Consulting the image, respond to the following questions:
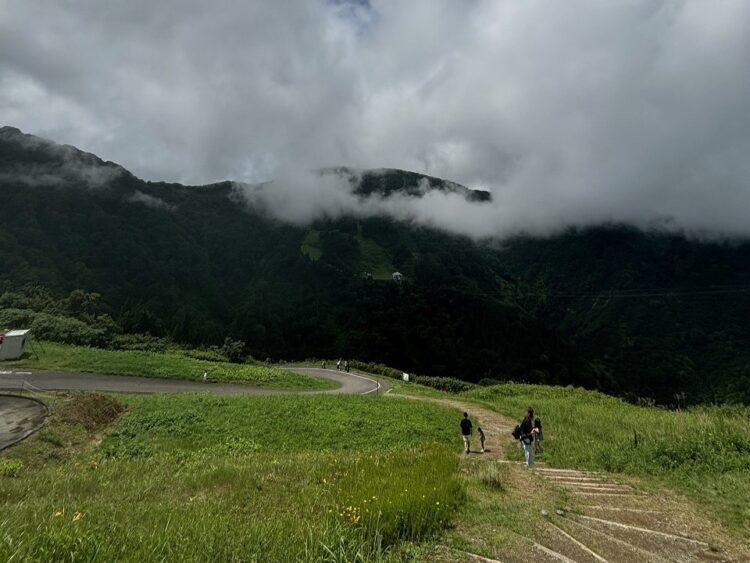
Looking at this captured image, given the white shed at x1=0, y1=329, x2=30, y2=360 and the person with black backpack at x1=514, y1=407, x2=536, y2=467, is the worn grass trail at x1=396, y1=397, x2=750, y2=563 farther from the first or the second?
the white shed at x1=0, y1=329, x2=30, y2=360

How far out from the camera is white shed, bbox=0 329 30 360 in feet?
123

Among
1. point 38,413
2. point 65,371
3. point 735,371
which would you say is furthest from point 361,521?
point 735,371

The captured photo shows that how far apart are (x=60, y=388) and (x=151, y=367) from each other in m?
8.69

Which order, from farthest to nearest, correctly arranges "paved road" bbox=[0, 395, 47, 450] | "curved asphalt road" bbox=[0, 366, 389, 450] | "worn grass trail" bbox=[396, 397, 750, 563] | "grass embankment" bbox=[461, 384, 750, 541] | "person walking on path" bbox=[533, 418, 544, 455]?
"curved asphalt road" bbox=[0, 366, 389, 450] → "paved road" bbox=[0, 395, 47, 450] → "person walking on path" bbox=[533, 418, 544, 455] → "grass embankment" bbox=[461, 384, 750, 541] → "worn grass trail" bbox=[396, 397, 750, 563]

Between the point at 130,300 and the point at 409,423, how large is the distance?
95.5 meters

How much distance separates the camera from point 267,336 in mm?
106312

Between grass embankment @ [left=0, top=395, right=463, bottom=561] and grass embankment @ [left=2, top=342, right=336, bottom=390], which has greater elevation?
grass embankment @ [left=0, top=395, right=463, bottom=561]

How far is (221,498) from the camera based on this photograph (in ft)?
25.8

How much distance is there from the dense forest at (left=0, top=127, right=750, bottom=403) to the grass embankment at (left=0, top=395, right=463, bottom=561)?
1963 inches

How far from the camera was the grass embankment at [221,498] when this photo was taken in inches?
175

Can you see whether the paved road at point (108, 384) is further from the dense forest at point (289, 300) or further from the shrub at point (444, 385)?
the dense forest at point (289, 300)

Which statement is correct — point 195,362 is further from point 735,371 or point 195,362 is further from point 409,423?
point 735,371

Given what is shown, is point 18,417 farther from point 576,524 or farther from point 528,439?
point 576,524

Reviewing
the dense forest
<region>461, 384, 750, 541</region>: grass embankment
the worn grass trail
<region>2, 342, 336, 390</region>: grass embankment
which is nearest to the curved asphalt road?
<region>2, 342, 336, 390</region>: grass embankment
